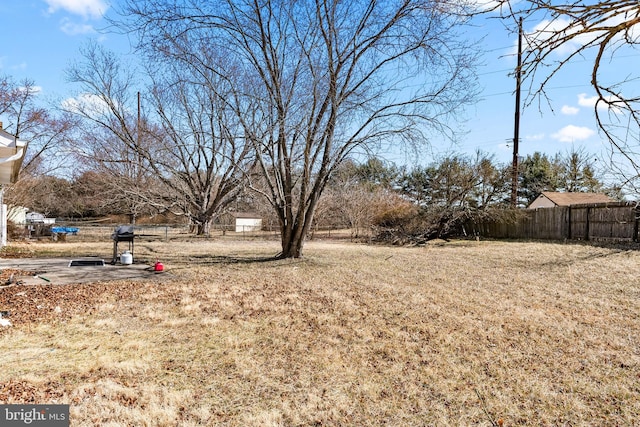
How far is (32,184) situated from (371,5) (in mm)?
17176

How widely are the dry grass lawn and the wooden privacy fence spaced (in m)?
7.20

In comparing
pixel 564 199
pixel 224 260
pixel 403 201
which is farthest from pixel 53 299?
pixel 564 199

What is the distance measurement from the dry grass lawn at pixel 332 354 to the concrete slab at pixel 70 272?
0.80m

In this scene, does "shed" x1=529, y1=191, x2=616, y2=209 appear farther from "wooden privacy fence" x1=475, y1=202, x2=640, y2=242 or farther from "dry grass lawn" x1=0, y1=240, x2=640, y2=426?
"dry grass lawn" x1=0, y1=240, x2=640, y2=426

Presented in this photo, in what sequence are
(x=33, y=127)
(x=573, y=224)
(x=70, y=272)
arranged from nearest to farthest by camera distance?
1. (x=70, y=272)
2. (x=573, y=224)
3. (x=33, y=127)

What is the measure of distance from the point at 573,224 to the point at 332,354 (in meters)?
14.9

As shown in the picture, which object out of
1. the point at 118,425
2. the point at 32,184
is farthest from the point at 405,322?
the point at 32,184

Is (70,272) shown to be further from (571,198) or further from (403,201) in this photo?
(571,198)

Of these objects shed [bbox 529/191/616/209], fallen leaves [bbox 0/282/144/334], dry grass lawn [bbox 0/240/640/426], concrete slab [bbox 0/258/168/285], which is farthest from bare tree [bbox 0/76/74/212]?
shed [bbox 529/191/616/209]

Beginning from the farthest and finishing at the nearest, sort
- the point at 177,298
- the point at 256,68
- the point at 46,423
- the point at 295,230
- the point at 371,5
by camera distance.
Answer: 1. the point at 295,230
2. the point at 256,68
3. the point at 371,5
4. the point at 177,298
5. the point at 46,423

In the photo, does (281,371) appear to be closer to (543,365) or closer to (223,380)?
(223,380)

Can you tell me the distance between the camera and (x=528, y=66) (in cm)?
197

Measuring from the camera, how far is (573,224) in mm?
14930

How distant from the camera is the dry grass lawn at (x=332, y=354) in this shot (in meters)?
2.62
